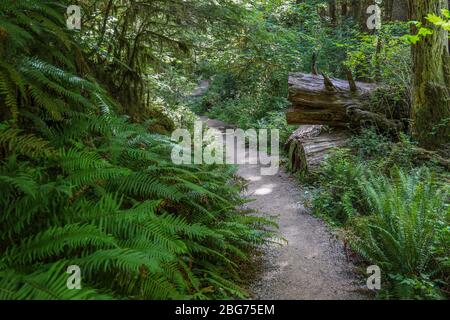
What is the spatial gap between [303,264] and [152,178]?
2152 mm

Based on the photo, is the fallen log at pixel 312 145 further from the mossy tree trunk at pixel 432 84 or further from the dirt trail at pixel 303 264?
the mossy tree trunk at pixel 432 84

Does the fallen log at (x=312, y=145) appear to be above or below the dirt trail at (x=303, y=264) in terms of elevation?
above

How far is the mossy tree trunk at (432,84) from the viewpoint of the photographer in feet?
24.5

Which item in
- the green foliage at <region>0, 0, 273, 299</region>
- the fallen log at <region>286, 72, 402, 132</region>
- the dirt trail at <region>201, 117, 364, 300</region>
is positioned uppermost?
the fallen log at <region>286, 72, 402, 132</region>

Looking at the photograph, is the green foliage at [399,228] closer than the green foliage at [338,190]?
Yes

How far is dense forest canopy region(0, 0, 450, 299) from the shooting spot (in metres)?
2.86

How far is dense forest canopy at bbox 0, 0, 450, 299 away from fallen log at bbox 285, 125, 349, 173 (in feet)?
0.57

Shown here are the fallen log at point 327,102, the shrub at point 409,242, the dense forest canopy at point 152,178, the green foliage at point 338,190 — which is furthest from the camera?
the fallen log at point 327,102

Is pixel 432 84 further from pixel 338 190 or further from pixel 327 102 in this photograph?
pixel 338 190

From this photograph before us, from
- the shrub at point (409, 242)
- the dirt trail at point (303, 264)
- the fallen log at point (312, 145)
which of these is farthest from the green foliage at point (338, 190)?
the shrub at point (409, 242)

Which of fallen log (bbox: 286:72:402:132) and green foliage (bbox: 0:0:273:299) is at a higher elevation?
fallen log (bbox: 286:72:402:132)

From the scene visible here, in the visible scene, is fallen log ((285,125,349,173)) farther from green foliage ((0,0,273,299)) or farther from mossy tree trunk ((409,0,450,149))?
green foliage ((0,0,273,299))

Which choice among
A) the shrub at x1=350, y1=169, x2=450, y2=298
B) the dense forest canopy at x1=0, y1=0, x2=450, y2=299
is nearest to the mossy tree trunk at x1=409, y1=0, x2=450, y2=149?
the dense forest canopy at x1=0, y1=0, x2=450, y2=299

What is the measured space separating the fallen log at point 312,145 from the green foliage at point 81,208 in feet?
12.5
